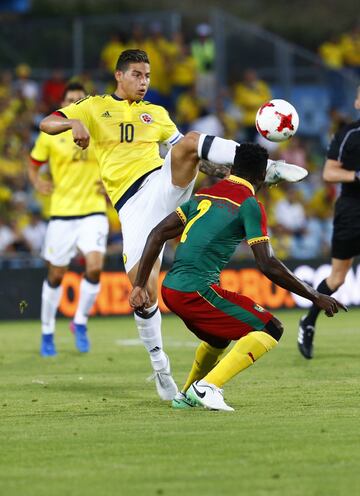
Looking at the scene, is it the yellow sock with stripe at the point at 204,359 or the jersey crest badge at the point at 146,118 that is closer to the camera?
the yellow sock with stripe at the point at 204,359

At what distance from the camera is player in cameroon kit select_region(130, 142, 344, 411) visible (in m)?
8.01

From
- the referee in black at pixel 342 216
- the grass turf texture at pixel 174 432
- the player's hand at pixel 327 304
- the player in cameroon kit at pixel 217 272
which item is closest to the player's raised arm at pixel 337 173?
the referee in black at pixel 342 216

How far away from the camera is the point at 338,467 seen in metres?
6.06

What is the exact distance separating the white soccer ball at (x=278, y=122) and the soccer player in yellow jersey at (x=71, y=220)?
4.53 m

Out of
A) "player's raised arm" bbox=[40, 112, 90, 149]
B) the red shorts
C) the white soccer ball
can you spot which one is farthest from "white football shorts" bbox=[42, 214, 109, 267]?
the red shorts

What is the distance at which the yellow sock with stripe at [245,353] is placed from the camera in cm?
798

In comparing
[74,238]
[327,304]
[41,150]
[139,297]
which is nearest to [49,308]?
[74,238]

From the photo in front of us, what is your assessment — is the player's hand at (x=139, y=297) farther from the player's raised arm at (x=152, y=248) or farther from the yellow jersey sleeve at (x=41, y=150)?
the yellow jersey sleeve at (x=41, y=150)

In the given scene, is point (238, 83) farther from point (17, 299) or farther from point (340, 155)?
point (340, 155)

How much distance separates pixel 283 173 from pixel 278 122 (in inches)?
47.1

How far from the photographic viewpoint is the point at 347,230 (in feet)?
39.8

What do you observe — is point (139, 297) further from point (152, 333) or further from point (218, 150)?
point (218, 150)

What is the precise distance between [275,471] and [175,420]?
1.88 meters

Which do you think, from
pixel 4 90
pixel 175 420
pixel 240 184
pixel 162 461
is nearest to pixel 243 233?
pixel 240 184
